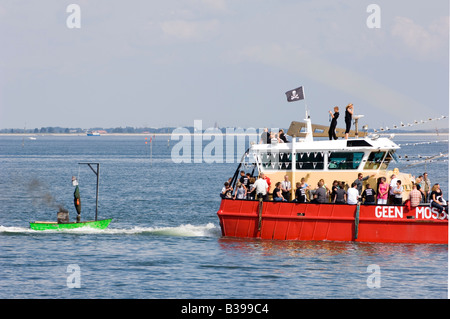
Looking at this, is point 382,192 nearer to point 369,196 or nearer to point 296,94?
point 369,196

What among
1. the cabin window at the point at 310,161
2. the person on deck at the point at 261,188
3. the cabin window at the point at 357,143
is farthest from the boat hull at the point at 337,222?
the cabin window at the point at 357,143

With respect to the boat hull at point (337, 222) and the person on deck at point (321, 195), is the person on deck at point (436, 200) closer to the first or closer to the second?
the boat hull at point (337, 222)

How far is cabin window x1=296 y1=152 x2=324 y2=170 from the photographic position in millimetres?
30188

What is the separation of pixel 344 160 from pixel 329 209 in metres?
2.47

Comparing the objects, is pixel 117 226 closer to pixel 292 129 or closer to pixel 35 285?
pixel 292 129

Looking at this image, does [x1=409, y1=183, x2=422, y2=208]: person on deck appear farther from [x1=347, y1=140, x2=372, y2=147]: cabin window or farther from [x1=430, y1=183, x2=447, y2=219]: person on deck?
[x1=347, y1=140, x2=372, y2=147]: cabin window

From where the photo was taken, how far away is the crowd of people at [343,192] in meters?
28.0

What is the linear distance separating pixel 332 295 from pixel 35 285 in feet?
29.6

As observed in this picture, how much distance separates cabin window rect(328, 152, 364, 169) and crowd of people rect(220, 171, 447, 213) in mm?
647

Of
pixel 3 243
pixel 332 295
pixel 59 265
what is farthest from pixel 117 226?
pixel 332 295

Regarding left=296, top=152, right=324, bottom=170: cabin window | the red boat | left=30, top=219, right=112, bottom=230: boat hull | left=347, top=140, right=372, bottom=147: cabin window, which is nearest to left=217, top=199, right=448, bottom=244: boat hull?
the red boat

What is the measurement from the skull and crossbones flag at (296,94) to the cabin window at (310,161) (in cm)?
223

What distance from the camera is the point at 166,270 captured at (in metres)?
26.4
